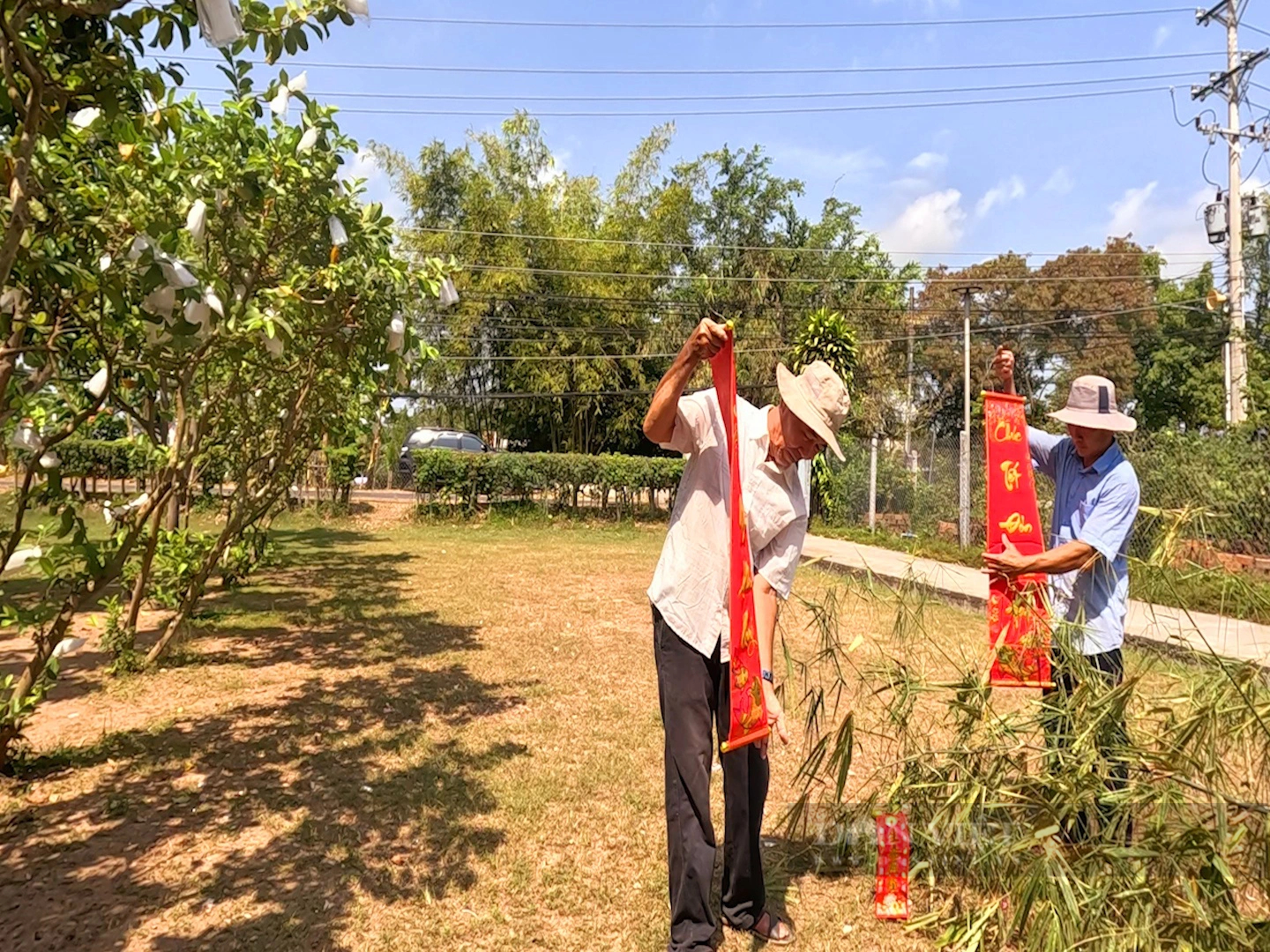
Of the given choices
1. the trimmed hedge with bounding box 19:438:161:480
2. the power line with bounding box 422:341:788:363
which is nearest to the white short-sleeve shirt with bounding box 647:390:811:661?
the trimmed hedge with bounding box 19:438:161:480

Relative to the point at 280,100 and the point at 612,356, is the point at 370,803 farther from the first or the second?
the point at 612,356

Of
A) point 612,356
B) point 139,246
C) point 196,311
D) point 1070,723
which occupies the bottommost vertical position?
point 1070,723

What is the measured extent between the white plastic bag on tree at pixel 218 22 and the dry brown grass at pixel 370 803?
2.55m

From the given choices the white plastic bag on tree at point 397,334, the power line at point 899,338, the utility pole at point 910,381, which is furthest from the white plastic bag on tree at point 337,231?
the utility pole at point 910,381

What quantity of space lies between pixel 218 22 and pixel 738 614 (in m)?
1.93

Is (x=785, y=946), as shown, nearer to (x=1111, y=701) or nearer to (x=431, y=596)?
(x=1111, y=701)

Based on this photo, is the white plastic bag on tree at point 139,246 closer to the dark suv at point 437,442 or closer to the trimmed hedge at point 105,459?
the trimmed hedge at point 105,459

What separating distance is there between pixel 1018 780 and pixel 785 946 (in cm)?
92

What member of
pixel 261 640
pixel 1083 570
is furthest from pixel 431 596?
pixel 1083 570

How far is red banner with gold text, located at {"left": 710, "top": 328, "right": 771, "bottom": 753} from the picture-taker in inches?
93.2

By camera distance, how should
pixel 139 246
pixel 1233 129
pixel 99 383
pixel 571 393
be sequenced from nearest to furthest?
1. pixel 139 246
2. pixel 99 383
3. pixel 1233 129
4. pixel 571 393

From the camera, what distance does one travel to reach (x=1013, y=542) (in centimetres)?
325

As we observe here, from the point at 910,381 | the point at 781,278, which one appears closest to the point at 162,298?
the point at 781,278

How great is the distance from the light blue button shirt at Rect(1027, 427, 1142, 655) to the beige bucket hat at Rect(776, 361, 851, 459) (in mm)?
1119
